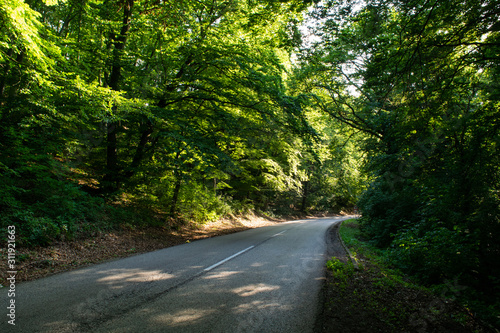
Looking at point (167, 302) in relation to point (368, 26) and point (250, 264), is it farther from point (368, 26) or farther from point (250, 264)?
point (368, 26)

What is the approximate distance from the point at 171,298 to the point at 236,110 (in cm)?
994

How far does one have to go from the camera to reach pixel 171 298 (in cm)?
390

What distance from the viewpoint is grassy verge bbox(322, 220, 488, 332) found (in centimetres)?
345

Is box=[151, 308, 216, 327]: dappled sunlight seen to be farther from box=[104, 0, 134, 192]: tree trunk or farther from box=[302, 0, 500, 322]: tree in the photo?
box=[104, 0, 134, 192]: tree trunk

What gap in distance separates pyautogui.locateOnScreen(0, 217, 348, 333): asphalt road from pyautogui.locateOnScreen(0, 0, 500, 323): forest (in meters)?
2.40

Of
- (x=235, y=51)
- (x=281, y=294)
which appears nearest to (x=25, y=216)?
(x=281, y=294)

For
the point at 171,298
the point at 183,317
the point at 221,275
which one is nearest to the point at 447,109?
the point at 221,275

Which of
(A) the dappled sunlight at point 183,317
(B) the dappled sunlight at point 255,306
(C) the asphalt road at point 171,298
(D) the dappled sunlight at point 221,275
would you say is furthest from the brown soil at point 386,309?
(D) the dappled sunlight at point 221,275

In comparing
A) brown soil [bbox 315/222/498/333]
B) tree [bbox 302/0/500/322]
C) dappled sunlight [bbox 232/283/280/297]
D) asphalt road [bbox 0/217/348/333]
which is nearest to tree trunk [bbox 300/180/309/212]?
tree [bbox 302/0/500/322]

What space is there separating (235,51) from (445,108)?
6794mm

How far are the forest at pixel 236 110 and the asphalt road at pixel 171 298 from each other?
94.7 inches

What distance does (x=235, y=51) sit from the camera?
898cm

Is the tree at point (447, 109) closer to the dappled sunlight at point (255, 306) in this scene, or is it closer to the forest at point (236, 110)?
the forest at point (236, 110)

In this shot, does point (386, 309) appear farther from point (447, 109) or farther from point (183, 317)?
point (447, 109)
